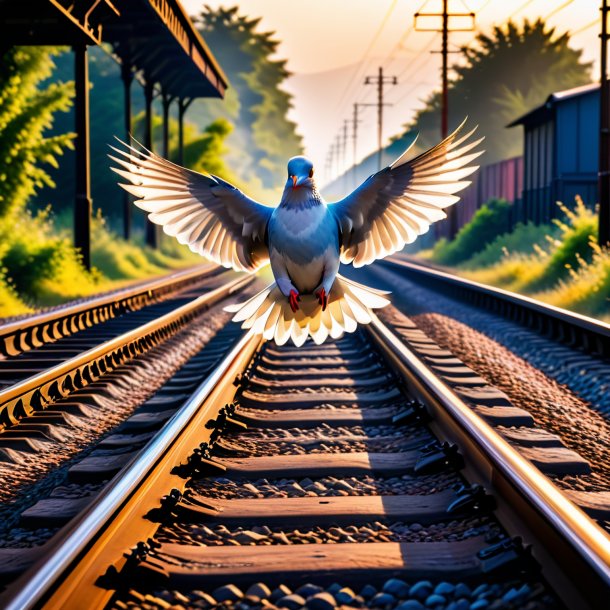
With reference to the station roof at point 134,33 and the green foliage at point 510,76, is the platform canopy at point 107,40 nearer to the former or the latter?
the station roof at point 134,33

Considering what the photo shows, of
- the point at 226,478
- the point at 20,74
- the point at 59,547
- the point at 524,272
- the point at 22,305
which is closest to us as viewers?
the point at 59,547

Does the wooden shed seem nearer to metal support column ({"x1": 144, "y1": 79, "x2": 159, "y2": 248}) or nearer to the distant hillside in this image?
the distant hillside

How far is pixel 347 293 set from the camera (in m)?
4.79

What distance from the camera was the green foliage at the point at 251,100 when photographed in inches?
3674

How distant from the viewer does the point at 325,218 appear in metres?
3.95

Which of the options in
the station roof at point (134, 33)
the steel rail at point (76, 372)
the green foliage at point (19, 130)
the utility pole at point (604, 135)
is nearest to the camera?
the steel rail at point (76, 372)

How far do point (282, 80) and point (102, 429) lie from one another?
98669mm

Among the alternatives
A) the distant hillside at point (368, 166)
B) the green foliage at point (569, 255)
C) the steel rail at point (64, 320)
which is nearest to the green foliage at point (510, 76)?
the distant hillside at point (368, 166)

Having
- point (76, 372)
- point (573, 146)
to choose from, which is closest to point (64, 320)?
point (76, 372)

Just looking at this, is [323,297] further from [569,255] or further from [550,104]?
[550,104]

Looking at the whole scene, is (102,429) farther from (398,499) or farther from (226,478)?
(398,499)

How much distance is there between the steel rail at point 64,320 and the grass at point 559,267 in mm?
6782

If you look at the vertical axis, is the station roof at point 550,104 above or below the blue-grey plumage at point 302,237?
above

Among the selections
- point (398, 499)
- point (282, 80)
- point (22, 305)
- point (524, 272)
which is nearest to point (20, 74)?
point (22, 305)
